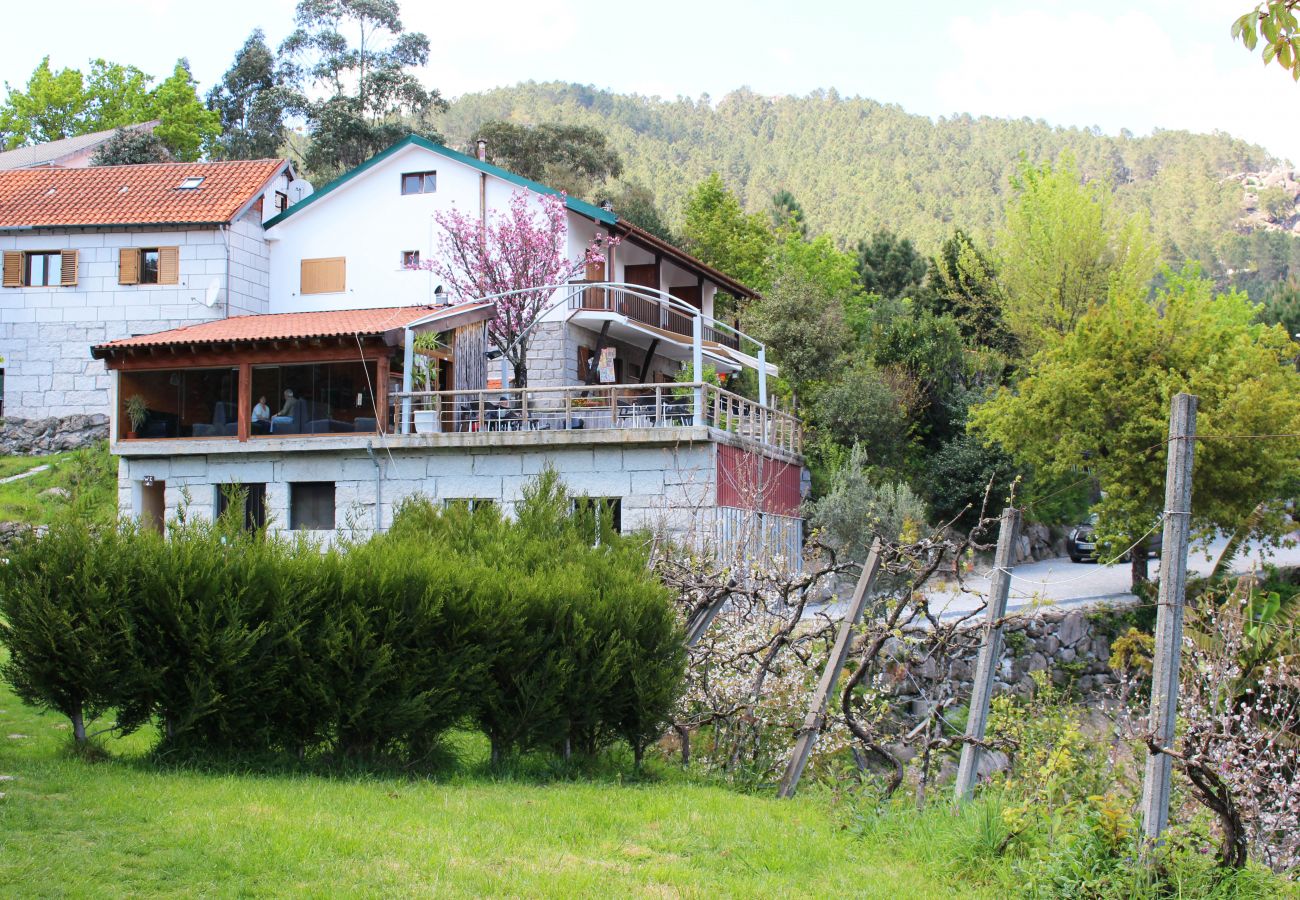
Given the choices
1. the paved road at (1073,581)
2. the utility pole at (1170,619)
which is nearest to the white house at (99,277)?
the paved road at (1073,581)

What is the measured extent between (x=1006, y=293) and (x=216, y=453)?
2241cm

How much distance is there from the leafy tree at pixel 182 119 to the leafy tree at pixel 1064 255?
33.4 meters

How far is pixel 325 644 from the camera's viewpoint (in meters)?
9.79

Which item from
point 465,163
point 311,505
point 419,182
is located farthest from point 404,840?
point 419,182

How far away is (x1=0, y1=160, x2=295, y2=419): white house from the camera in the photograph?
3278 cm

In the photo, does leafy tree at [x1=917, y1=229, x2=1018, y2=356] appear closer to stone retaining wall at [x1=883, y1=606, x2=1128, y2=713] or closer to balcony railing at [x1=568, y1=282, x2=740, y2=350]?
balcony railing at [x1=568, y1=282, x2=740, y2=350]

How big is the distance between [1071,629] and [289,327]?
17.1 metres

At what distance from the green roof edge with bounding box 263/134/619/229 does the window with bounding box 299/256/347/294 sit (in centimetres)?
155

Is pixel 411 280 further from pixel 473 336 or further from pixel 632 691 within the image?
pixel 632 691

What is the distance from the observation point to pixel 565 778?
1034 centimetres

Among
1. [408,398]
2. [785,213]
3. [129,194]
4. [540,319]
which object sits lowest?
[408,398]

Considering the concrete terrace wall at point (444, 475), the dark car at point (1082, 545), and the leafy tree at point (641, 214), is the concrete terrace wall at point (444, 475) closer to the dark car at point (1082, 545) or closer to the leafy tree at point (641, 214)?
the dark car at point (1082, 545)

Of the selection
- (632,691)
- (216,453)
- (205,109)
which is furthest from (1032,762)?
(205,109)

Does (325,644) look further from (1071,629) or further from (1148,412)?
(1148,412)
